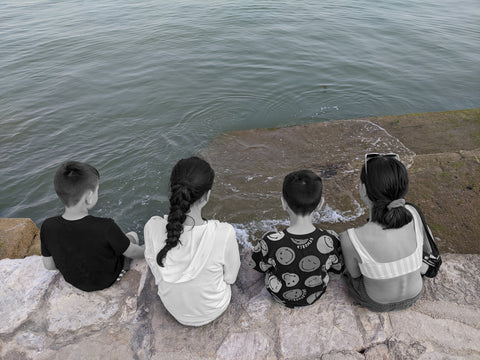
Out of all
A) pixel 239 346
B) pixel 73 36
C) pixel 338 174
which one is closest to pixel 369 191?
pixel 239 346

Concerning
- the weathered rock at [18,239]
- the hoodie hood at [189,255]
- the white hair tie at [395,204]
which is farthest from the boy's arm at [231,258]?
the weathered rock at [18,239]

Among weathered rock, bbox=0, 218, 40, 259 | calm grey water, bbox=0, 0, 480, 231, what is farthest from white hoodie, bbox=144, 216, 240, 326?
calm grey water, bbox=0, 0, 480, 231

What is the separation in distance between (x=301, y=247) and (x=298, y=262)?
0.11 meters

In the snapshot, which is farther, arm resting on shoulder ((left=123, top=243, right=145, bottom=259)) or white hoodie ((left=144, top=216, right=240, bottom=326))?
arm resting on shoulder ((left=123, top=243, right=145, bottom=259))

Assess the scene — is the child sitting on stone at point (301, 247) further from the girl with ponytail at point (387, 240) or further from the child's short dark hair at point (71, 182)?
the child's short dark hair at point (71, 182)

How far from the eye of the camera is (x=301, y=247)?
207cm

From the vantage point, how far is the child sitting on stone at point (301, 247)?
204cm

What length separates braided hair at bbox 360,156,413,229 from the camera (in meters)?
1.93

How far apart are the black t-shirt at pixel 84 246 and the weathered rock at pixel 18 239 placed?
128 cm

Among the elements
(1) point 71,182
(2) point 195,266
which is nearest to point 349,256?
(2) point 195,266

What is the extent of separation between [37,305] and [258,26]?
42.6 feet

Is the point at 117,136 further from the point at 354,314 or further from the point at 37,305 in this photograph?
the point at 354,314

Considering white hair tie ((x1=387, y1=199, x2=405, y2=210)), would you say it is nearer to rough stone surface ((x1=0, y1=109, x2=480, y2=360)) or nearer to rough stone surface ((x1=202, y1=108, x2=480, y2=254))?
rough stone surface ((x1=0, y1=109, x2=480, y2=360))

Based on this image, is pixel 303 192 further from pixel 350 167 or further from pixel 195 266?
pixel 350 167
